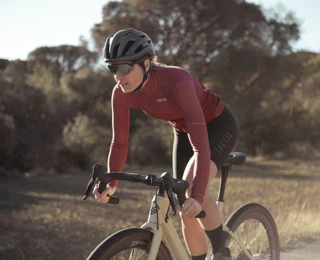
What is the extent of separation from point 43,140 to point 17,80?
2095mm

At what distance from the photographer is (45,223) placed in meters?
8.23

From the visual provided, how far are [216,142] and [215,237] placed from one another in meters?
0.60

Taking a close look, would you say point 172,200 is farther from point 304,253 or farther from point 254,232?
point 304,253

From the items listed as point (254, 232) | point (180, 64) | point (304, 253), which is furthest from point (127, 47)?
point (180, 64)

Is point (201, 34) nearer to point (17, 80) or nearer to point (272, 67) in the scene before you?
point (272, 67)

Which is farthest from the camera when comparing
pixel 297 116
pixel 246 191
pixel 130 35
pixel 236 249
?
pixel 297 116

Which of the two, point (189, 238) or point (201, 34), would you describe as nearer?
point (189, 238)

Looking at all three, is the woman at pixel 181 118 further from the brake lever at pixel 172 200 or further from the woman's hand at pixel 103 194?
the brake lever at pixel 172 200

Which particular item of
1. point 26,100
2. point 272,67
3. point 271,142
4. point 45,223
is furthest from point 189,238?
point 271,142

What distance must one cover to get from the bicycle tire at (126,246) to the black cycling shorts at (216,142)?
765 millimetres

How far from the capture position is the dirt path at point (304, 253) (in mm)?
5316

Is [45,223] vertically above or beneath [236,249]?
beneath

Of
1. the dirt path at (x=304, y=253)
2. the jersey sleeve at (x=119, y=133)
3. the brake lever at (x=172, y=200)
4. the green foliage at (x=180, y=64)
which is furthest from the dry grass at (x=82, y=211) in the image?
the green foliage at (x=180, y=64)

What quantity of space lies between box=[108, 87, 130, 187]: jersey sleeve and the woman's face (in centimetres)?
23
